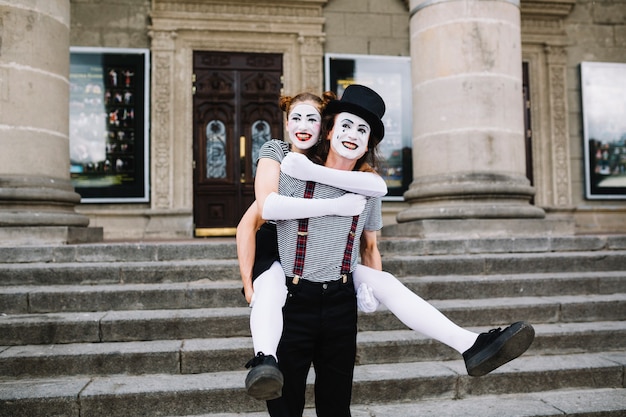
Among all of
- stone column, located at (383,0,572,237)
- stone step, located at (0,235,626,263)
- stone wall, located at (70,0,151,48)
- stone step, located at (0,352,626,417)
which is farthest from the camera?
stone wall, located at (70,0,151,48)

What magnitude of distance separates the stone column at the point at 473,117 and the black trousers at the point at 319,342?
14.2 ft

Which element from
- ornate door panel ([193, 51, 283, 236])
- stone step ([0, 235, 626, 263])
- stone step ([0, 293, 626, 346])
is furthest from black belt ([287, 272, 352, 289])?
ornate door panel ([193, 51, 283, 236])

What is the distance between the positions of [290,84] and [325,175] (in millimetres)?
8080

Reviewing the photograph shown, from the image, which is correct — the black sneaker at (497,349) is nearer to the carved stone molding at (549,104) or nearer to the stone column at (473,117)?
the stone column at (473,117)

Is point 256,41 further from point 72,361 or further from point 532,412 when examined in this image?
point 532,412

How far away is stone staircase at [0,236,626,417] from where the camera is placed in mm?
3734

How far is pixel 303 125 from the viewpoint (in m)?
2.50

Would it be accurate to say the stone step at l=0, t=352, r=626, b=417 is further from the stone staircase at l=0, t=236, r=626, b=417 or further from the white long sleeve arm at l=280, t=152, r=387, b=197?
the white long sleeve arm at l=280, t=152, r=387, b=197

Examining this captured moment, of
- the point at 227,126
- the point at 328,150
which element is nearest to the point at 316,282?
the point at 328,150

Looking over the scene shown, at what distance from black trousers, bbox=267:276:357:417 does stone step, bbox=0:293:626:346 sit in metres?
2.09

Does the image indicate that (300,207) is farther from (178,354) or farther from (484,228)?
(484,228)

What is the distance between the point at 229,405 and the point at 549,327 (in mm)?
2767

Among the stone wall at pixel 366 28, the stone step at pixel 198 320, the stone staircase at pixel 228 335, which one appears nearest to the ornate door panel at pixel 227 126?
the stone wall at pixel 366 28

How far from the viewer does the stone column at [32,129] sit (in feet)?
20.1
